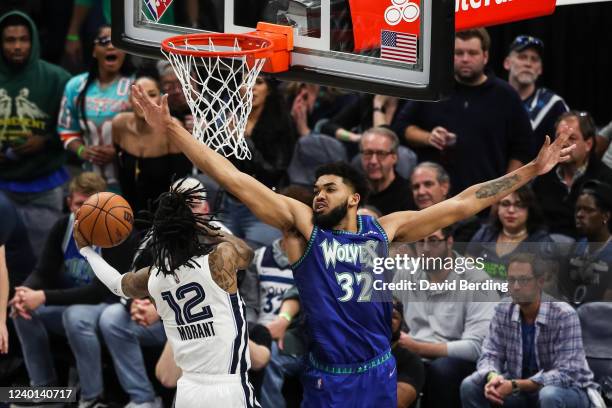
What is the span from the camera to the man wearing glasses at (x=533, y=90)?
957 cm

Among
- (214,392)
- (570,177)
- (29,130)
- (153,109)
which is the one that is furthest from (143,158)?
(570,177)

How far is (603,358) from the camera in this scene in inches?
312

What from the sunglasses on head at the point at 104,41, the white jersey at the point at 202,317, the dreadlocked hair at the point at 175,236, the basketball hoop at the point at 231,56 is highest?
the sunglasses on head at the point at 104,41

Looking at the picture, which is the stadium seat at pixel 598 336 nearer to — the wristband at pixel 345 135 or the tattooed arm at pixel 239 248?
the tattooed arm at pixel 239 248

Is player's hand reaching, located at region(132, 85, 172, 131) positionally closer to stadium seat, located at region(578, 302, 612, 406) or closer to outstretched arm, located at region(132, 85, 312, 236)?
outstretched arm, located at region(132, 85, 312, 236)

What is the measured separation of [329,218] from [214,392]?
1.19 m

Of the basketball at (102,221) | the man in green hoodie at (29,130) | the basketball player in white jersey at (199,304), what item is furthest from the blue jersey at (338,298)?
the man in green hoodie at (29,130)

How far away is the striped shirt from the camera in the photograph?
7742mm

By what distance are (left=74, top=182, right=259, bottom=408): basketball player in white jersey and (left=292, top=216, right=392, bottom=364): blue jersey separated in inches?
16.2

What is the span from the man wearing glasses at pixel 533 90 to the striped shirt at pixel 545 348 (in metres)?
2.03

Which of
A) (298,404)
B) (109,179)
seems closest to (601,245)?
(298,404)

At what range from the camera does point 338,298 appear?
690cm

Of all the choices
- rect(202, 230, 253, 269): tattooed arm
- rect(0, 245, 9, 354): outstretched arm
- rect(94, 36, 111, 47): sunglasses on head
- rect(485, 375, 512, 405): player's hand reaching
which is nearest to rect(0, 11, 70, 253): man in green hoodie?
rect(94, 36, 111, 47): sunglasses on head

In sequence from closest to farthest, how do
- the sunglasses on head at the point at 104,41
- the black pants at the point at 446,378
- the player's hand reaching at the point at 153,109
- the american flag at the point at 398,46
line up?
1. the player's hand reaching at the point at 153,109
2. the american flag at the point at 398,46
3. the black pants at the point at 446,378
4. the sunglasses on head at the point at 104,41
